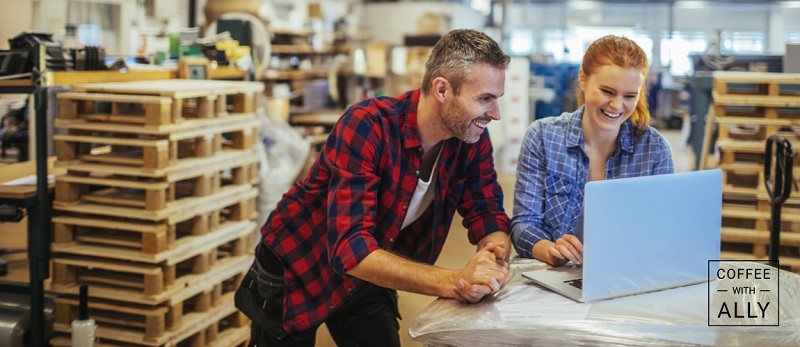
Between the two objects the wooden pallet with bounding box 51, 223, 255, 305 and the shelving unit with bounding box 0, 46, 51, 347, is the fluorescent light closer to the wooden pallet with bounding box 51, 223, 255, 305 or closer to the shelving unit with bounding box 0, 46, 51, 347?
the wooden pallet with bounding box 51, 223, 255, 305

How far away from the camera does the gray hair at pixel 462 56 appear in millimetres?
2305

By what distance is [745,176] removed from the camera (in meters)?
4.65

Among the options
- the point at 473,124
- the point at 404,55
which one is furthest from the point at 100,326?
the point at 404,55

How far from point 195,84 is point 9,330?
141cm

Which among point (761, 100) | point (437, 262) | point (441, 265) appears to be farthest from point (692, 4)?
point (761, 100)

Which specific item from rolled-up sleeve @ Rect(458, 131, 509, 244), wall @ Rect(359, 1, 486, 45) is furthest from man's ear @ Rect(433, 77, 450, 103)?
wall @ Rect(359, 1, 486, 45)

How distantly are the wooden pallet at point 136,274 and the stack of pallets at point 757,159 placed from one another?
8.53 ft

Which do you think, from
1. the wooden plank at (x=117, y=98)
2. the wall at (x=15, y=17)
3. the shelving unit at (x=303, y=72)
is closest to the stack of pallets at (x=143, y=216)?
the wooden plank at (x=117, y=98)

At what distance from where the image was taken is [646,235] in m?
2.05

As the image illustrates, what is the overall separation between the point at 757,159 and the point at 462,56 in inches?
116

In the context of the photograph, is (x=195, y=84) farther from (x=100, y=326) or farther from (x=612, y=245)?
(x=612, y=245)

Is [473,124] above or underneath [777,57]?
underneath

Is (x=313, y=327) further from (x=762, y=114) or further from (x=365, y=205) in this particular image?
(x=762, y=114)

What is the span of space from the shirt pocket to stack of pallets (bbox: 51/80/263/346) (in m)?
1.81
